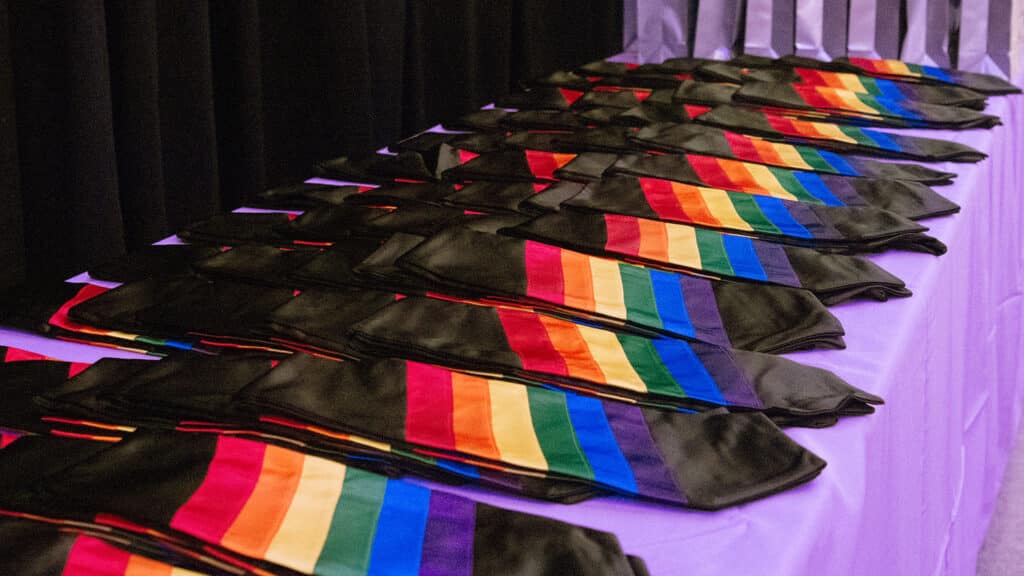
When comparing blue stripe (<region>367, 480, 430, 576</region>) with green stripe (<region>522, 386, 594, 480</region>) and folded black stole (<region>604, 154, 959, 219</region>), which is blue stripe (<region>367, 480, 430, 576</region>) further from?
folded black stole (<region>604, 154, 959, 219</region>)

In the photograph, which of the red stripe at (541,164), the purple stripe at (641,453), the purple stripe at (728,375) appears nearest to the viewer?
the purple stripe at (641,453)

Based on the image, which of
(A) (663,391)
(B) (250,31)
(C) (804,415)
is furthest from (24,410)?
(B) (250,31)

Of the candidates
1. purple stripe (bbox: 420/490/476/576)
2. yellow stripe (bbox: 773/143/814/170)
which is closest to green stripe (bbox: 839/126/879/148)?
yellow stripe (bbox: 773/143/814/170)

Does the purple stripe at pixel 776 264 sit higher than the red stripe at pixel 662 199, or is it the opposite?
the red stripe at pixel 662 199

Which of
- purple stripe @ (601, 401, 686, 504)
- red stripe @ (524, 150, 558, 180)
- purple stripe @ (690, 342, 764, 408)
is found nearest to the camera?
purple stripe @ (601, 401, 686, 504)

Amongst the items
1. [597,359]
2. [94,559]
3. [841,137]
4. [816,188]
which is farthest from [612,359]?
[841,137]

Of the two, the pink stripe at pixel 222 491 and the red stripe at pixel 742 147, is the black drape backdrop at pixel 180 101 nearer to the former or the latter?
the red stripe at pixel 742 147

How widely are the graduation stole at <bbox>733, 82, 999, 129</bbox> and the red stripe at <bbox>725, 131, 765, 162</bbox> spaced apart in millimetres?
256

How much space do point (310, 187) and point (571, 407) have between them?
73 centimetres

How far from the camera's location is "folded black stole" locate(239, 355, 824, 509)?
71cm

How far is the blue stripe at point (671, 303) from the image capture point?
94 centimetres

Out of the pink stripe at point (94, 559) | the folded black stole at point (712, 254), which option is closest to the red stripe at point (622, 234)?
the folded black stole at point (712, 254)

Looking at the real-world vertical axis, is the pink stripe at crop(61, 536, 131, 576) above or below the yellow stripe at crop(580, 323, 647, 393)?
below

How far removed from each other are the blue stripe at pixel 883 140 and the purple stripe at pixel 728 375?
0.83 m
